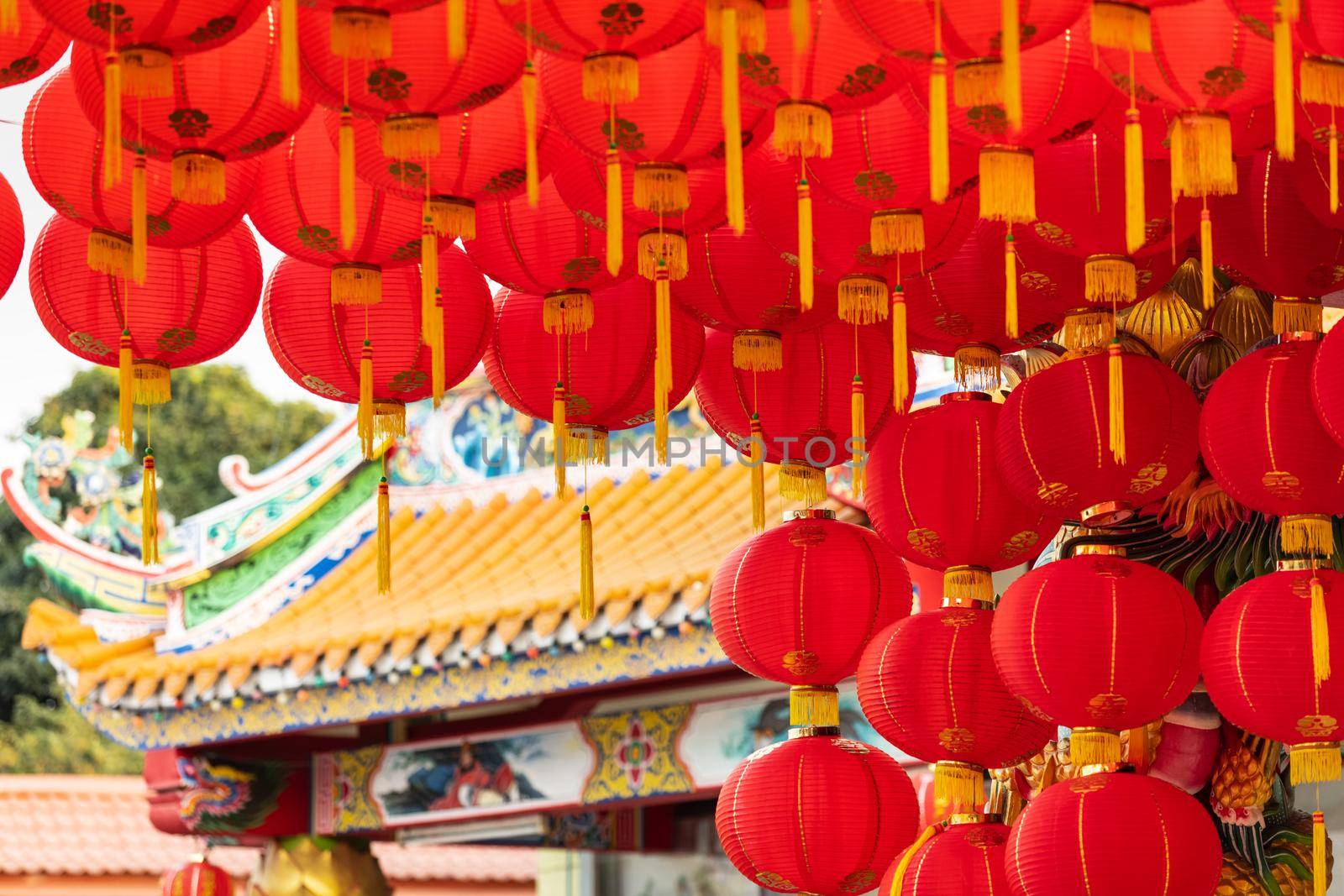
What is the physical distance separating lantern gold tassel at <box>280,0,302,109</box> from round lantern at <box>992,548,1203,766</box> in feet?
5.09

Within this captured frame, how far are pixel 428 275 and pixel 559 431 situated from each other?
72 centimetres

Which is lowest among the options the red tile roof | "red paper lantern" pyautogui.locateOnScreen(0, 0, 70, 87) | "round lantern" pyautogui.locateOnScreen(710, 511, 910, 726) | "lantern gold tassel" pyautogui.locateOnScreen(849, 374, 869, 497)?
the red tile roof

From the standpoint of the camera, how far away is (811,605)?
4375mm

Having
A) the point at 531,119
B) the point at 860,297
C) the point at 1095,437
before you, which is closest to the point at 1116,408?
the point at 1095,437

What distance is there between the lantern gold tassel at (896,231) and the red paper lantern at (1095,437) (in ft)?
1.47

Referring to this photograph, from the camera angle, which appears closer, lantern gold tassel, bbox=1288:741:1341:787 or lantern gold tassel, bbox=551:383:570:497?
lantern gold tassel, bbox=1288:741:1341:787

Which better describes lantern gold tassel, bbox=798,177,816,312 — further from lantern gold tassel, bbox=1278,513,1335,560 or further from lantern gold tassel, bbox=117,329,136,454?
lantern gold tassel, bbox=117,329,136,454

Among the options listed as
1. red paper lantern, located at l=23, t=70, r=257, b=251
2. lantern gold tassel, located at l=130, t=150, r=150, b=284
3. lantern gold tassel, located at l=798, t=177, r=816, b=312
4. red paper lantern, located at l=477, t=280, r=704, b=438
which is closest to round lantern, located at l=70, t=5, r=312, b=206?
lantern gold tassel, located at l=130, t=150, r=150, b=284

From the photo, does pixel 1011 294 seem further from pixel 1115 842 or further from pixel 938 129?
pixel 1115 842

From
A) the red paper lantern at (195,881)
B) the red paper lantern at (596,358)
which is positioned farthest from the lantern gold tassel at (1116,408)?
the red paper lantern at (195,881)

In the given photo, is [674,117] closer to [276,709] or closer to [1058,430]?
[1058,430]

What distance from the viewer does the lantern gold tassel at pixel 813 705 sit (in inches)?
175

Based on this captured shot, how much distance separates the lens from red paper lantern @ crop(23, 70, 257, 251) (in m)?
3.74

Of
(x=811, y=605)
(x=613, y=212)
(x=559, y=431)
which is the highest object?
(x=613, y=212)
